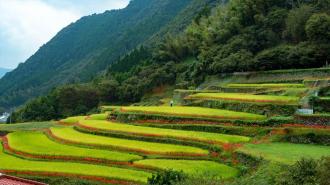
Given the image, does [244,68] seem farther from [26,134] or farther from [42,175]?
[42,175]

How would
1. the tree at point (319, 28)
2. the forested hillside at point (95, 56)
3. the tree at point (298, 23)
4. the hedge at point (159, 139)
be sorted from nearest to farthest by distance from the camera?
the hedge at point (159, 139) < the tree at point (319, 28) < the tree at point (298, 23) < the forested hillside at point (95, 56)

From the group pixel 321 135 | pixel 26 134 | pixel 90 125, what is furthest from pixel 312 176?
pixel 26 134

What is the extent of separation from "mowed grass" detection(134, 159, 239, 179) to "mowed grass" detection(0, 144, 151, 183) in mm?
1009

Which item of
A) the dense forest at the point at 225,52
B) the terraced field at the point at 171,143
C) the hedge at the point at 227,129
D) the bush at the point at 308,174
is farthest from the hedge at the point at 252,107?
the bush at the point at 308,174

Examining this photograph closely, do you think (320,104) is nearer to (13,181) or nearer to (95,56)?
(13,181)

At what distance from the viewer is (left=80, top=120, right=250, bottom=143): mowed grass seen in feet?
92.5

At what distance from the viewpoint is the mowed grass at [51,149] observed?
27342mm

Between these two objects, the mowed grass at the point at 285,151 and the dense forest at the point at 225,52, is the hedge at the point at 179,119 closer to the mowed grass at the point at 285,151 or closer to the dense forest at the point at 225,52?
the mowed grass at the point at 285,151

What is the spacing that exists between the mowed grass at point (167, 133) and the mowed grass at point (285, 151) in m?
1.84

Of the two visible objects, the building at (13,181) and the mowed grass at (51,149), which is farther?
the mowed grass at (51,149)

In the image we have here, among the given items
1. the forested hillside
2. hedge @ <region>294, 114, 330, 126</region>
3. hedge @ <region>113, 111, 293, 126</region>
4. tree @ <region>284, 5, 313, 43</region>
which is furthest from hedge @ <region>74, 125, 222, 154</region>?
the forested hillside

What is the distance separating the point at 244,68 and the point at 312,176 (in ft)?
127

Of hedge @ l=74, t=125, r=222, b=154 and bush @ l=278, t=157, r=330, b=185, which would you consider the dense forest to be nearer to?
hedge @ l=74, t=125, r=222, b=154

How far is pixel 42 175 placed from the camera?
2503 centimetres
